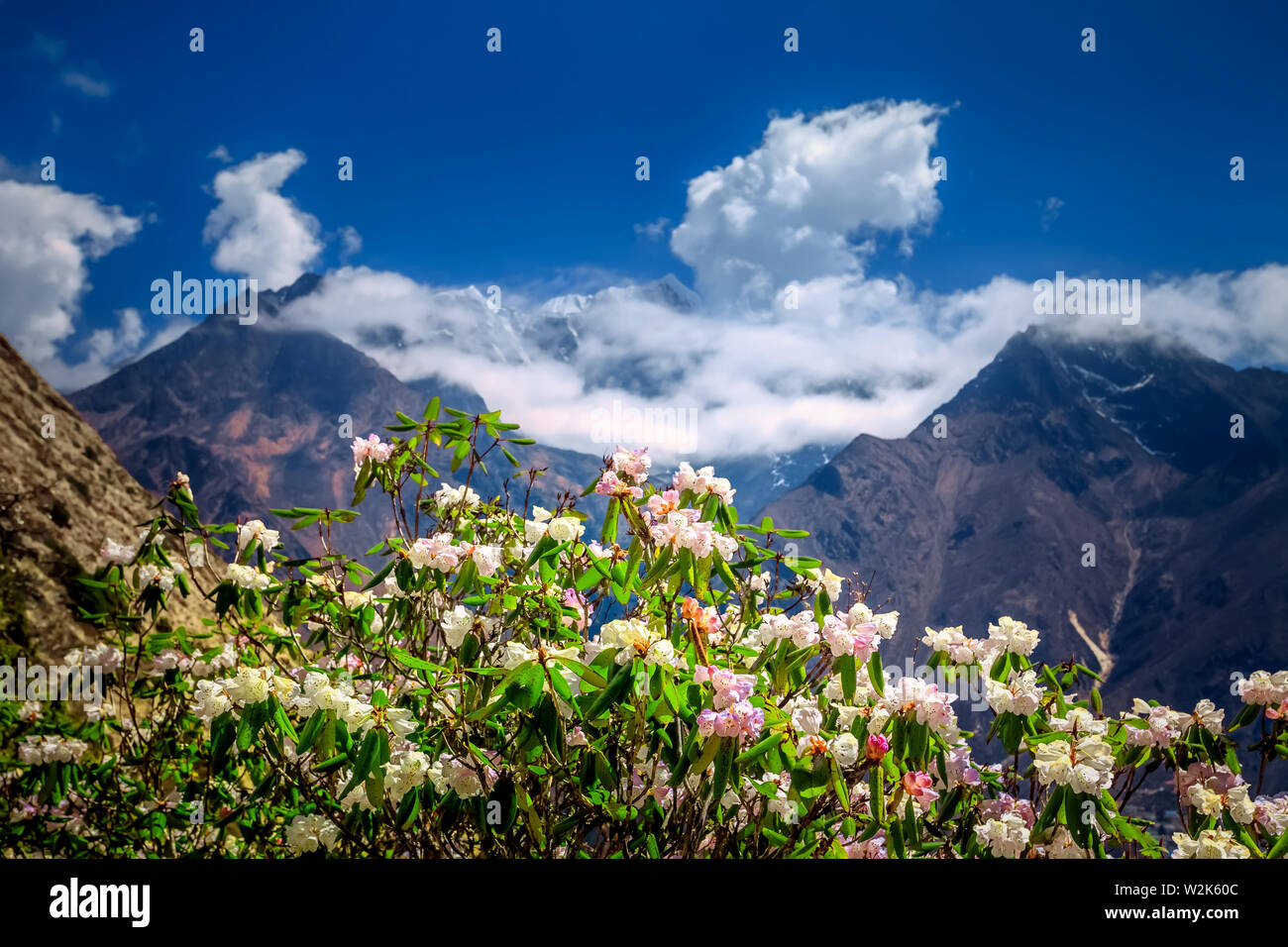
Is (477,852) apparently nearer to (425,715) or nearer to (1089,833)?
(425,715)

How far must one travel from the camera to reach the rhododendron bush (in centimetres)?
284

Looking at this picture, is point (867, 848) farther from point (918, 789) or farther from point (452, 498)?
point (452, 498)

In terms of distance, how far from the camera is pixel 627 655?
2.74 meters

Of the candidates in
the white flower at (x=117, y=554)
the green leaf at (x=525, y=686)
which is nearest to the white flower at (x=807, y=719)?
the green leaf at (x=525, y=686)

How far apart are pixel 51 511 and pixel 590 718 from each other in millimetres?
9402

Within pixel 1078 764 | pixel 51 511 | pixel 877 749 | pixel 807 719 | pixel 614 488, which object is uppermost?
pixel 51 511

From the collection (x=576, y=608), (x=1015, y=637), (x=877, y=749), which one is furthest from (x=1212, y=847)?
(x=576, y=608)

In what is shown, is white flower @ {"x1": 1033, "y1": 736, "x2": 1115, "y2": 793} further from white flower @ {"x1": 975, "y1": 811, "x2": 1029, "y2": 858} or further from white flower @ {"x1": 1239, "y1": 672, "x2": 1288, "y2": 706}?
white flower @ {"x1": 1239, "y1": 672, "x2": 1288, "y2": 706}

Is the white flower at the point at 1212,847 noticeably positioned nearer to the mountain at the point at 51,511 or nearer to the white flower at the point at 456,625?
the white flower at the point at 456,625

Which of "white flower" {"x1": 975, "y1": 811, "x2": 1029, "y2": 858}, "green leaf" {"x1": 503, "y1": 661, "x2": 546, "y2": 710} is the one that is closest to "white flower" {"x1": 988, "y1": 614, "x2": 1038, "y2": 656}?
"white flower" {"x1": 975, "y1": 811, "x2": 1029, "y2": 858}

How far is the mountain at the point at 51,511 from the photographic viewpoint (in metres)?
7.75

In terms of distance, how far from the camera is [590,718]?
254 centimetres

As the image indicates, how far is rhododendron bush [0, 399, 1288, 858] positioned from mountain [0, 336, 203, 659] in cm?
332
